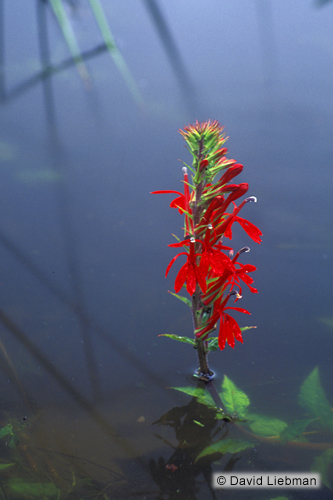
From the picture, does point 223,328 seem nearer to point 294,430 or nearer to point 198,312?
point 198,312

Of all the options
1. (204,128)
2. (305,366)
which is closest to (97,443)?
(305,366)

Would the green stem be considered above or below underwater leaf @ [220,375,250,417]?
above

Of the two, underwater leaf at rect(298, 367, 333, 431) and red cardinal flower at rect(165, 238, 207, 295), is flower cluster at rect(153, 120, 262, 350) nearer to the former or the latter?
red cardinal flower at rect(165, 238, 207, 295)

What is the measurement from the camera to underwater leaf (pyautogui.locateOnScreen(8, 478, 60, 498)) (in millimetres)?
471

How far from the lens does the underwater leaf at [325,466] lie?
0.50m

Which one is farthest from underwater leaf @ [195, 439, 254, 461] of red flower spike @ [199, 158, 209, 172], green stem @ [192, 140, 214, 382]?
red flower spike @ [199, 158, 209, 172]

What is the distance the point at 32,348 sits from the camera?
28.2 inches

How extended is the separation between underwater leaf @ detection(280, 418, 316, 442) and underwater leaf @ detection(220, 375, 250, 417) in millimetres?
74

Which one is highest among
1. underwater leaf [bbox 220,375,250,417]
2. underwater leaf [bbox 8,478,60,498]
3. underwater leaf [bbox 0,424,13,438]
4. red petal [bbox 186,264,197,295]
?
red petal [bbox 186,264,197,295]

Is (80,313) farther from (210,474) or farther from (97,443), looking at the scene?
(210,474)

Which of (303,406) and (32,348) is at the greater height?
(32,348)

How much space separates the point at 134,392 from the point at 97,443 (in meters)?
0.11

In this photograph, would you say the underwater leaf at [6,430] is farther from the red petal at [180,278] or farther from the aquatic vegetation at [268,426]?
the red petal at [180,278]

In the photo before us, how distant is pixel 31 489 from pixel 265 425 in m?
0.38
